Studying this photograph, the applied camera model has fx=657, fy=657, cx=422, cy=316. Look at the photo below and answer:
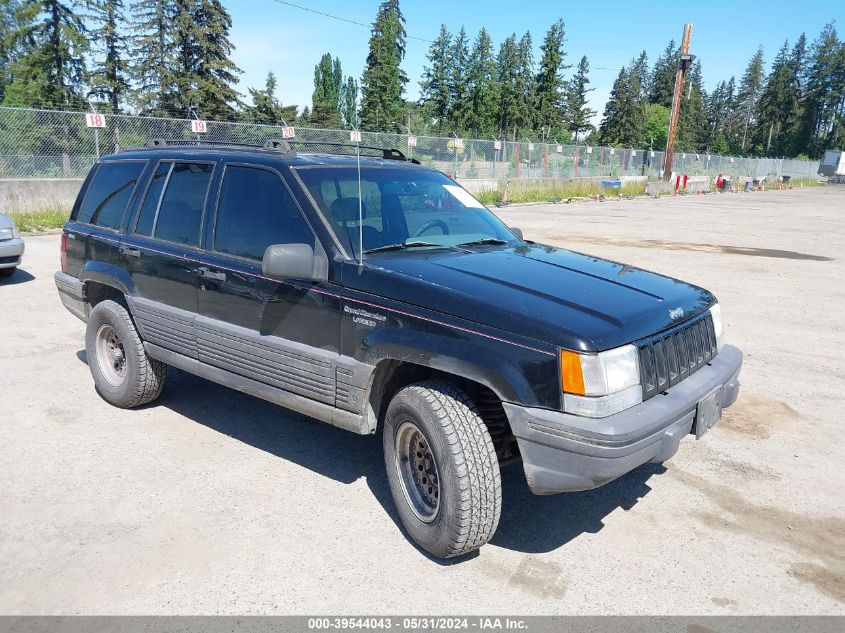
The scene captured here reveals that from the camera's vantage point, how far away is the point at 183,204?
4508mm

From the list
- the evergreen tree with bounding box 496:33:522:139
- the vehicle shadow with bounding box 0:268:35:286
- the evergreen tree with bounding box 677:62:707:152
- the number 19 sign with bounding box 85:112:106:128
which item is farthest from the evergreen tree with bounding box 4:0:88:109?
the evergreen tree with bounding box 677:62:707:152

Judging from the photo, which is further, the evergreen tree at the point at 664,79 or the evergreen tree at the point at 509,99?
the evergreen tree at the point at 664,79

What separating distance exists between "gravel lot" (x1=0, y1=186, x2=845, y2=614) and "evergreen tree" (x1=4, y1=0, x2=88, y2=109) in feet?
126

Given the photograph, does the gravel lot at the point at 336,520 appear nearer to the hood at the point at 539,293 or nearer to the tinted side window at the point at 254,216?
the hood at the point at 539,293

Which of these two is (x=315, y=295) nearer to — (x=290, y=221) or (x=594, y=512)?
(x=290, y=221)

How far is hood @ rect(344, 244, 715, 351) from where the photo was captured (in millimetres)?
2934

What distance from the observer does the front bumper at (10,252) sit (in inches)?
348

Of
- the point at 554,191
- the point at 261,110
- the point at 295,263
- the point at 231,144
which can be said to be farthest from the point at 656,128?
the point at 295,263

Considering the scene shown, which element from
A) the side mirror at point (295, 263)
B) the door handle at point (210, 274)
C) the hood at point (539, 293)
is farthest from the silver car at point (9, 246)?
the hood at point (539, 293)

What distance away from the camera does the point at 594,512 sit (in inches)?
148

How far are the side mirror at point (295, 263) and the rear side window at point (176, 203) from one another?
113 cm

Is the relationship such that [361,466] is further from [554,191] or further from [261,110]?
[261,110]

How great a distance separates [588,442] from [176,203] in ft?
10.7

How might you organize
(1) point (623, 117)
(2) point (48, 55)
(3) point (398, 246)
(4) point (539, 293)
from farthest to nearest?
(1) point (623, 117), (2) point (48, 55), (3) point (398, 246), (4) point (539, 293)
